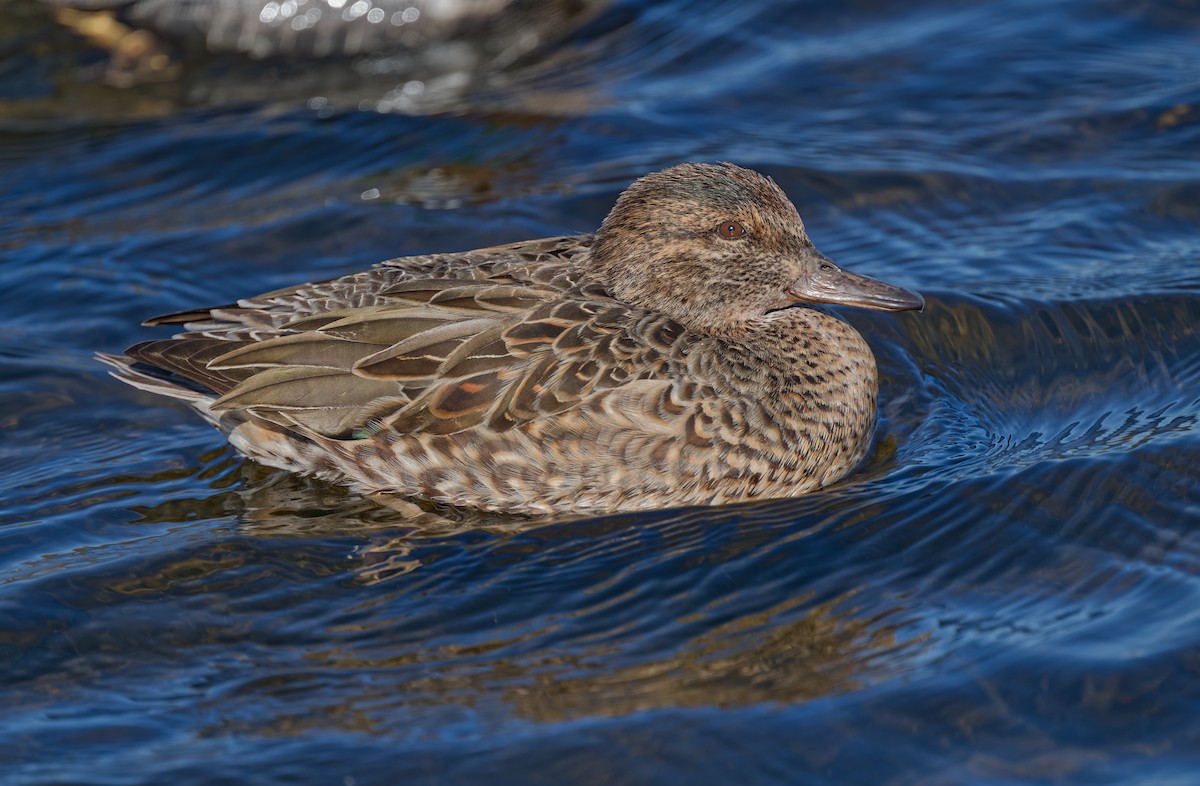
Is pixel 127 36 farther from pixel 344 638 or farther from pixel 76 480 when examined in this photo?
pixel 344 638

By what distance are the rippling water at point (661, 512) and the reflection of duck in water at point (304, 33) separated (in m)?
0.13

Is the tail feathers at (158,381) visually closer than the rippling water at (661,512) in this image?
No

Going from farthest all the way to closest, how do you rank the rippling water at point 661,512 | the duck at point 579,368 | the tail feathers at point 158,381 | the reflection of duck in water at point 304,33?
the reflection of duck in water at point 304,33, the tail feathers at point 158,381, the duck at point 579,368, the rippling water at point 661,512

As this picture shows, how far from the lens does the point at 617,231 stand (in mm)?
6664

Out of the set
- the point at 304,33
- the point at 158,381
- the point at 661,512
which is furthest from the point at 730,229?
the point at 304,33

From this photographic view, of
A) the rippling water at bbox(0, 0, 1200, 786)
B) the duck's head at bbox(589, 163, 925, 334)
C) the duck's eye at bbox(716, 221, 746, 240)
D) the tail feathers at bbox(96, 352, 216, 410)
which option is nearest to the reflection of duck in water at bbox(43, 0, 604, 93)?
the rippling water at bbox(0, 0, 1200, 786)

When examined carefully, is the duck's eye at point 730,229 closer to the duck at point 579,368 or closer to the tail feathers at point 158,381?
the duck at point 579,368

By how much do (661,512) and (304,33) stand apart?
6525 mm

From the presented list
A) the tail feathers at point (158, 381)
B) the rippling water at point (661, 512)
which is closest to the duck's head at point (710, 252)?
the rippling water at point (661, 512)

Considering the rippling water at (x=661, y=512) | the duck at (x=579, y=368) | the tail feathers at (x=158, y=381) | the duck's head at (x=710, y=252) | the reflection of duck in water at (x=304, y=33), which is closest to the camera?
the rippling water at (x=661, y=512)

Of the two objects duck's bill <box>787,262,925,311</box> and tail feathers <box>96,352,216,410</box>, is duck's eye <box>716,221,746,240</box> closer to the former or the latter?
duck's bill <box>787,262,925,311</box>

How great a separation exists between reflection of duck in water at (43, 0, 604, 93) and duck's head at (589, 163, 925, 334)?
17.0 ft

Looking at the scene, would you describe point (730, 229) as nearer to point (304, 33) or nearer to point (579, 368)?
point (579, 368)

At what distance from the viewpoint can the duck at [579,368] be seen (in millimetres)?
6359
